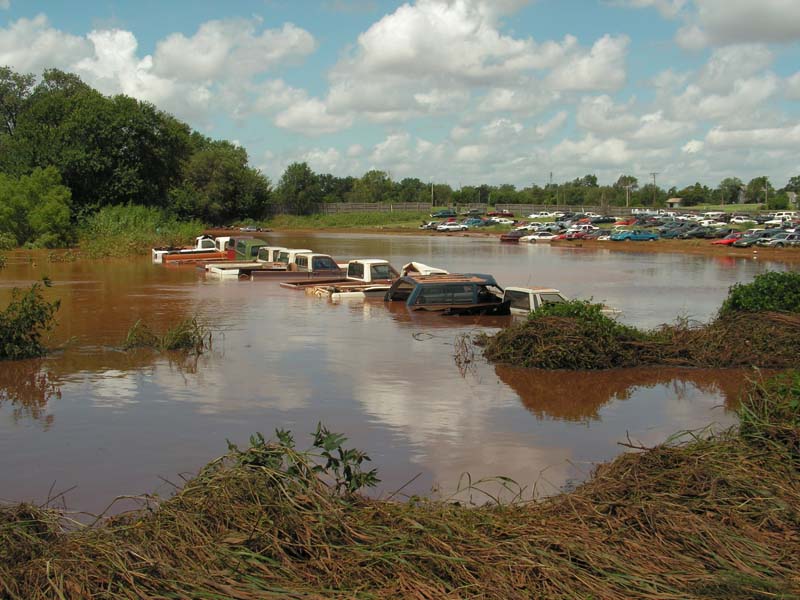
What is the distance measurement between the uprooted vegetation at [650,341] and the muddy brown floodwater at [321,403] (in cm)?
43

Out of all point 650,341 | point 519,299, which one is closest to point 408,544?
point 650,341

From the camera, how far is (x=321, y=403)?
13.9m

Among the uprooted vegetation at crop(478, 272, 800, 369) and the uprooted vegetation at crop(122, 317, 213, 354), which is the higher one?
the uprooted vegetation at crop(478, 272, 800, 369)

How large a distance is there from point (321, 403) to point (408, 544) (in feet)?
25.6

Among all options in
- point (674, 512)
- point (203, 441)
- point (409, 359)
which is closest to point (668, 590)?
point (674, 512)

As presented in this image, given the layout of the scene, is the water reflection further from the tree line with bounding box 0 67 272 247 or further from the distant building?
the distant building

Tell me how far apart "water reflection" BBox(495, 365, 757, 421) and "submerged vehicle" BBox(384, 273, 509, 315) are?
702 centimetres

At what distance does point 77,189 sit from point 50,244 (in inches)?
515

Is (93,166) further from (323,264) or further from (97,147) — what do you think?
(323,264)

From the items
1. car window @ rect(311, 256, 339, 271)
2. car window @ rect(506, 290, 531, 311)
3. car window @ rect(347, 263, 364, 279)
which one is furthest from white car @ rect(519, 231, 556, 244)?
car window @ rect(506, 290, 531, 311)

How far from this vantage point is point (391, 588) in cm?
564

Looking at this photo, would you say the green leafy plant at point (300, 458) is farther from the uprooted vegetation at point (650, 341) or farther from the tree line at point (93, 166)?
the tree line at point (93, 166)

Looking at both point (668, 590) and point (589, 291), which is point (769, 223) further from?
point (668, 590)

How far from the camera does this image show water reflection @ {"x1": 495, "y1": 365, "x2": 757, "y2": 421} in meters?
13.8
